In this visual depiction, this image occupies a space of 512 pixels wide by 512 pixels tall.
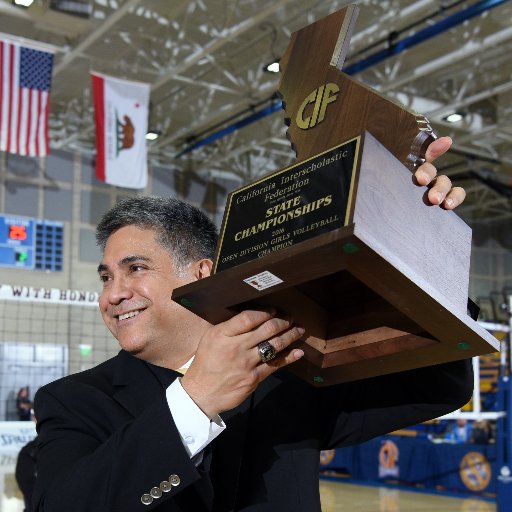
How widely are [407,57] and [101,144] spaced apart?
274 inches

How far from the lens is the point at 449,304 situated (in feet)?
4.42

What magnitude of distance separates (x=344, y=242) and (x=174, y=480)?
1.74 feet

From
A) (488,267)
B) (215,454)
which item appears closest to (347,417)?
(215,454)

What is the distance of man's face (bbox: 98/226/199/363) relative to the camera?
1.79 meters

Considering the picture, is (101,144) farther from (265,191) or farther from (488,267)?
(488,267)

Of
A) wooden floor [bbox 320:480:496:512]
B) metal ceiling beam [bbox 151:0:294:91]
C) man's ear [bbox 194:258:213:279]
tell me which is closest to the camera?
man's ear [bbox 194:258:213:279]

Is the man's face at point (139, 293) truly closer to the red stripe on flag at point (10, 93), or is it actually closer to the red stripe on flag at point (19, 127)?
the red stripe on flag at point (10, 93)

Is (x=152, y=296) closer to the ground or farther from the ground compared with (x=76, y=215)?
closer to the ground

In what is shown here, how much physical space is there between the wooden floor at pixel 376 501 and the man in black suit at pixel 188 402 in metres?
7.96

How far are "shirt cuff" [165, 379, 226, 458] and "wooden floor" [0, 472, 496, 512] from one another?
8351 millimetres

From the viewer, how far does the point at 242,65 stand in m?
16.9

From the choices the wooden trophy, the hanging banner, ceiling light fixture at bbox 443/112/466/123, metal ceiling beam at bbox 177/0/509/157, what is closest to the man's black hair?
the wooden trophy

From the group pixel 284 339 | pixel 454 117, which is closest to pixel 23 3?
pixel 454 117

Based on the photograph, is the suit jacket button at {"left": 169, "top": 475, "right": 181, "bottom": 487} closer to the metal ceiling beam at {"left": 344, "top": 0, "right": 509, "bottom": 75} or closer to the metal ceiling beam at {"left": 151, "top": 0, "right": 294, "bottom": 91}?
the metal ceiling beam at {"left": 344, "top": 0, "right": 509, "bottom": 75}
